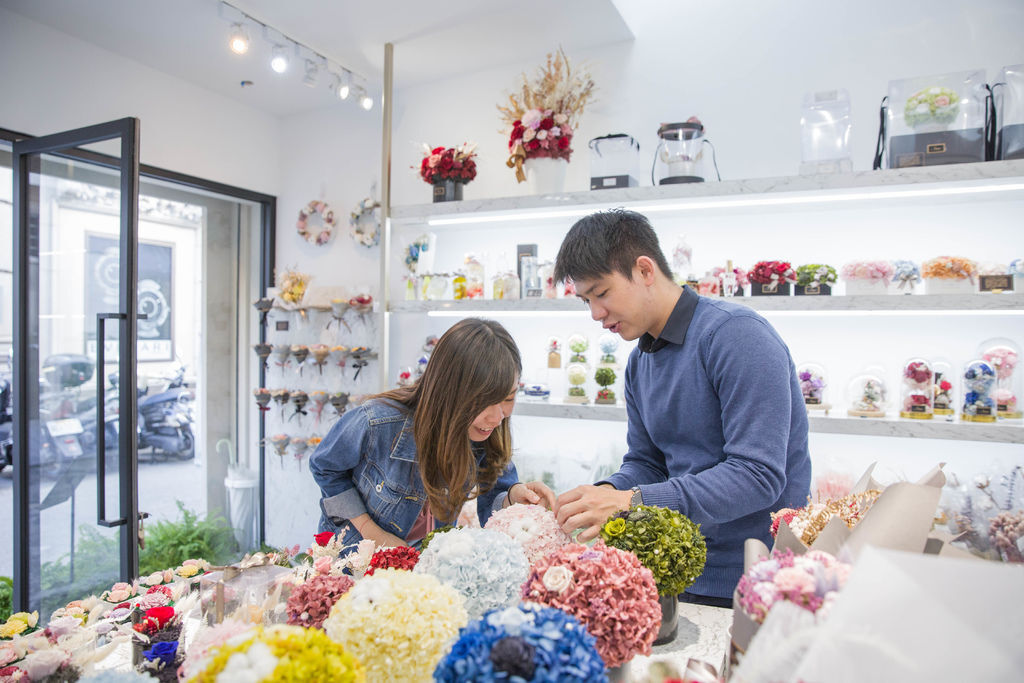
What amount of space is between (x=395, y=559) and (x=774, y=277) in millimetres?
2058

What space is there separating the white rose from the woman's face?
0.80 m

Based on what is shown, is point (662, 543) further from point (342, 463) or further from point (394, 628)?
point (342, 463)

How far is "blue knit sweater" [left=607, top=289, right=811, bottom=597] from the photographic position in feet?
4.47

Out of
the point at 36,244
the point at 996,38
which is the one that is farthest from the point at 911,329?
the point at 36,244

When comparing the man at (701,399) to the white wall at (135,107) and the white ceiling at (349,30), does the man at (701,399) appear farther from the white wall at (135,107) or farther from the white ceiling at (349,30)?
the white wall at (135,107)

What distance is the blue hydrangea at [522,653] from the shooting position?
1.87ft

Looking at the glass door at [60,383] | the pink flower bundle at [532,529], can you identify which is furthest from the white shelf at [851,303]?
the glass door at [60,383]

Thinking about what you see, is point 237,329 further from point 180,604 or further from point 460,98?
point 180,604

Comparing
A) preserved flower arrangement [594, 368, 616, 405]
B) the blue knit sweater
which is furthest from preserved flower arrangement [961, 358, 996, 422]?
preserved flower arrangement [594, 368, 616, 405]

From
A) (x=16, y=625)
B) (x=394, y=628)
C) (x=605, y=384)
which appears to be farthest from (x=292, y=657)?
(x=605, y=384)

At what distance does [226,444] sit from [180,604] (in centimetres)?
377

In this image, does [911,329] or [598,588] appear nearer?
[598,588]

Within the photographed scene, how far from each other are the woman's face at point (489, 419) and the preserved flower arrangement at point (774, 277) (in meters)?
1.41

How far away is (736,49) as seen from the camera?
291cm
